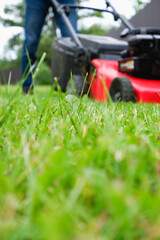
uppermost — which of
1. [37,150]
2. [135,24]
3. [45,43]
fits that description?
[37,150]

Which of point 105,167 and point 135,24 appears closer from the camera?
point 105,167

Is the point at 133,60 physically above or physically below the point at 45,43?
above

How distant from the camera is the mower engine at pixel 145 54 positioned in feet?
6.74

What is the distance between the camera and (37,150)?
54 cm

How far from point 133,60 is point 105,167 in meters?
1.85

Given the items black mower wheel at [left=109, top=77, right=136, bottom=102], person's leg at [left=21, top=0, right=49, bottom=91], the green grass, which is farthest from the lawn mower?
the green grass

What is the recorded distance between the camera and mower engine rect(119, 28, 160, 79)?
6.74ft

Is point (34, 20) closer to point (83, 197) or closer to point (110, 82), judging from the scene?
point (110, 82)

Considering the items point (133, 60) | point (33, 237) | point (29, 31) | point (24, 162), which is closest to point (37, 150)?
point (24, 162)

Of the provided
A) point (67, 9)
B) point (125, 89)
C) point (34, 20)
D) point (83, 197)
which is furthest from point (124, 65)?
point (83, 197)

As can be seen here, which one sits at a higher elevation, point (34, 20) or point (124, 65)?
point (34, 20)

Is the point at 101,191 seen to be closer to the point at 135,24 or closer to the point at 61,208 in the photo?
the point at 61,208

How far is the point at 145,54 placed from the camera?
212cm

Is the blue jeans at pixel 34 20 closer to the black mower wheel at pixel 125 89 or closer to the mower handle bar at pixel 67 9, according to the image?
the mower handle bar at pixel 67 9
